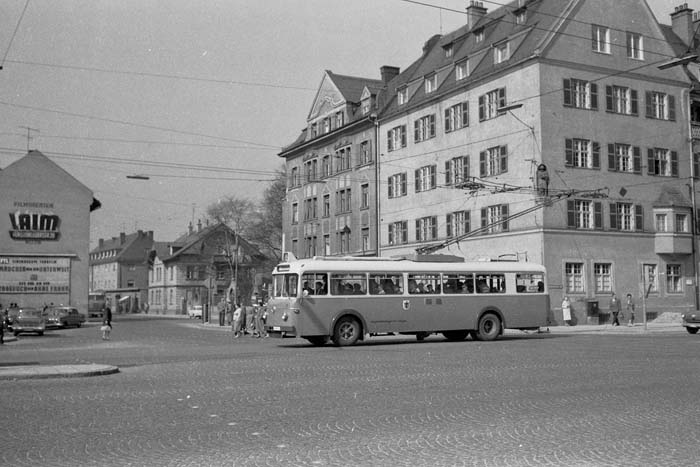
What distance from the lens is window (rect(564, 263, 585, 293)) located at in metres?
44.1

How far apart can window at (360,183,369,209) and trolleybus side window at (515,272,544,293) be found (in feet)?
99.9

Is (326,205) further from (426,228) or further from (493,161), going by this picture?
(493,161)

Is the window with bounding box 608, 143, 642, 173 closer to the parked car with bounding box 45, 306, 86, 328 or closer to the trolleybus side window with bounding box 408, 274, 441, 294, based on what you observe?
the trolleybus side window with bounding box 408, 274, 441, 294

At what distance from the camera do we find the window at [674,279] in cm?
4775

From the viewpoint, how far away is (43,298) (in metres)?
64.8

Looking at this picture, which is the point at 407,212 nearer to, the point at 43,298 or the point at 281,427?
the point at 43,298

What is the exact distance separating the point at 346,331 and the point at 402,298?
2381 mm

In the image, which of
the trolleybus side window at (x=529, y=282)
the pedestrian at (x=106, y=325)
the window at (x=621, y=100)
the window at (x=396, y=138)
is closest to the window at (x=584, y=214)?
the window at (x=621, y=100)

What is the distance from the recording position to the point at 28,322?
4369 centimetres

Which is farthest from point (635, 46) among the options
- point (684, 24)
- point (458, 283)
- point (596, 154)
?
point (458, 283)

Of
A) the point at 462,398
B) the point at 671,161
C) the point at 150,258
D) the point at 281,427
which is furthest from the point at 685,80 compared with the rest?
the point at 150,258

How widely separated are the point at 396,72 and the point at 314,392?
2213 inches

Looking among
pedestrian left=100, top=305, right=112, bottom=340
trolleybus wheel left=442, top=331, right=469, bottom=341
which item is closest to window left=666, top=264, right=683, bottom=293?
trolleybus wheel left=442, top=331, right=469, bottom=341

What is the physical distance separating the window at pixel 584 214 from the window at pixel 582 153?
6.80 feet
